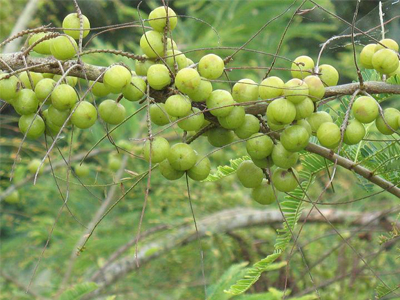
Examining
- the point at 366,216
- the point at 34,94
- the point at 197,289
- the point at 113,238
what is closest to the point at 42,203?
the point at 113,238

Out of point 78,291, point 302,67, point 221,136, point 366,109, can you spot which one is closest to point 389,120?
point 366,109

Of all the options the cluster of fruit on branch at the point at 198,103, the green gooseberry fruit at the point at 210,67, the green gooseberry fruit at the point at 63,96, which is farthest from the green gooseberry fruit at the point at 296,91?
the green gooseberry fruit at the point at 63,96

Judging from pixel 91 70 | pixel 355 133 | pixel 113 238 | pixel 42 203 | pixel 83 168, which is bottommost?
pixel 42 203

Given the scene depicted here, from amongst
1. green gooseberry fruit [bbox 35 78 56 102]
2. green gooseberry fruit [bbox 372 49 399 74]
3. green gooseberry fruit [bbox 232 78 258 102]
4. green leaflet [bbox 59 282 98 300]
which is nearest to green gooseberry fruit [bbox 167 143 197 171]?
green gooseberry fruit [bbox 232 78 258 102]

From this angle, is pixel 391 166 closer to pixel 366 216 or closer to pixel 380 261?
pixel 366 216

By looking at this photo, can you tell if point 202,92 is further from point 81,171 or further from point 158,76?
point 81,171

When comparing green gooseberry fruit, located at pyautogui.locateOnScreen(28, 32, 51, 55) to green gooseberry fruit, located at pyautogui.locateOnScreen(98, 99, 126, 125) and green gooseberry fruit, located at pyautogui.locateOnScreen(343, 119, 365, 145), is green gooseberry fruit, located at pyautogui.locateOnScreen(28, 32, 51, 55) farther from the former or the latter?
green gooseberry fruit, located at pyautogui.locateOnScreen(343, 119, 365, 145)
